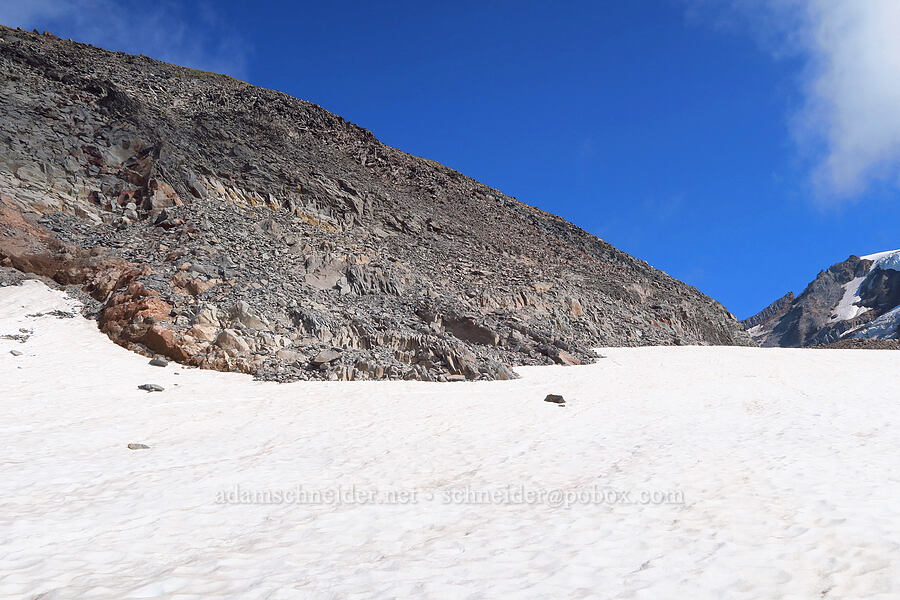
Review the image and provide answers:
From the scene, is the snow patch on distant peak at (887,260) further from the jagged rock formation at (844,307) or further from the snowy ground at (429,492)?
the snowy ground at (429,492)

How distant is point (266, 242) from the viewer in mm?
22531

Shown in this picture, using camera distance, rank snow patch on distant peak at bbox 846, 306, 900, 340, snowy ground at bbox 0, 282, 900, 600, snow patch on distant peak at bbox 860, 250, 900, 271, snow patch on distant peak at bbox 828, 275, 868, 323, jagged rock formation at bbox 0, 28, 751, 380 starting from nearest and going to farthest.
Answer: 1. snowy ground at bbox 0, 282, 900, 600
2. jagged rock formation at bbox 0, 28, 751, 380
3. snow patch on distant peak at bbox 846, 306, 900, 340
4. snow patch on distant peak at bbox 828, 275, 868, 323
5. snow patch on distant peak at bbox 860, 250, 900, 271

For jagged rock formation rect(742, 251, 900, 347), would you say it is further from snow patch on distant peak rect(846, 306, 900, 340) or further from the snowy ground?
the snowy ground

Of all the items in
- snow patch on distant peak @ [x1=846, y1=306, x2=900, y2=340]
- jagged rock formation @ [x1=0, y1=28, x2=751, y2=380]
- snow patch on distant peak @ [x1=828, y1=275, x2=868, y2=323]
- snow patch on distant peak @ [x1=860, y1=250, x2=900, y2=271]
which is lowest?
jagged rock formation @ [x1=0, y1=28, x2=751, y2=380]

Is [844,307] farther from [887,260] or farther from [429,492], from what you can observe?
[429,492]

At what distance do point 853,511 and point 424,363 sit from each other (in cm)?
1331

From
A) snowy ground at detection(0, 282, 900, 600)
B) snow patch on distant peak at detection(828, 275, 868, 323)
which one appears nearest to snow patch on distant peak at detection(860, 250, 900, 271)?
snow patch on distant peak at detection(828, 275, 868, 323)

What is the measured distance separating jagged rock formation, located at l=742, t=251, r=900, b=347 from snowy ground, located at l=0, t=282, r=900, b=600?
428 feet

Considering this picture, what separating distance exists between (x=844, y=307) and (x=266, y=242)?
567ft

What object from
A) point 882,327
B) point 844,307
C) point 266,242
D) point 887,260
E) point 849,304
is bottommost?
point 266,242

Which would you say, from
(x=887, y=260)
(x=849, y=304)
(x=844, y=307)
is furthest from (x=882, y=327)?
(x=887, y=260)

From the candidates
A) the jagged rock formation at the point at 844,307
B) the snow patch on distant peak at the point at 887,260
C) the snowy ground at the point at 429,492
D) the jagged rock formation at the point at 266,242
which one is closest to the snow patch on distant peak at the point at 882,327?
the jagged rock formation at the point at 844,307

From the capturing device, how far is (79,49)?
34688mm

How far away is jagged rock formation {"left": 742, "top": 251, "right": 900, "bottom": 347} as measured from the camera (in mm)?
120562
